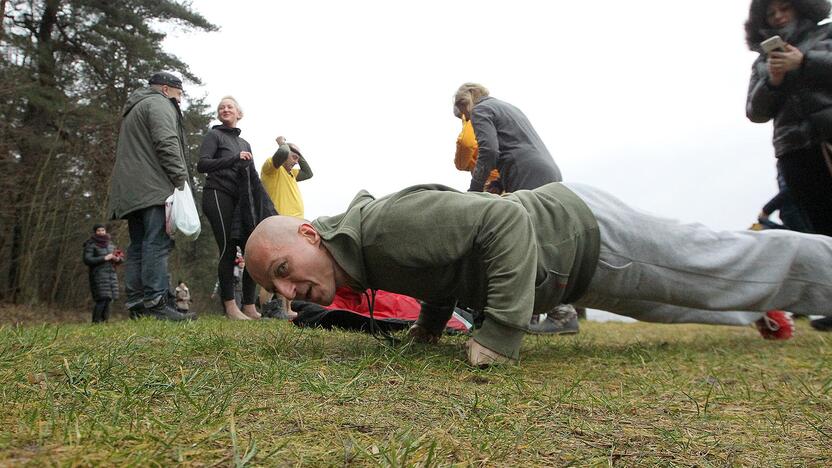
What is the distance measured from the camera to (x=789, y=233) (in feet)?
11.1

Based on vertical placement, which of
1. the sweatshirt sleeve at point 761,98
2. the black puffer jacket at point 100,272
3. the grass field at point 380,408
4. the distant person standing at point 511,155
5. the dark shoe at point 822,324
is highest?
the sweatshirt sleeve at point 761,98

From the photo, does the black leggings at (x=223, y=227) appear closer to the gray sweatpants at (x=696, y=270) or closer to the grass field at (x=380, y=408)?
the grass field at (x=380, y=408)

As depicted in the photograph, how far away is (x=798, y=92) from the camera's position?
392cm

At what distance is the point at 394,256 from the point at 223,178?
378 cm

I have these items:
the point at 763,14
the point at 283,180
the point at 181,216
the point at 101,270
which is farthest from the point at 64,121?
the point at 763,14

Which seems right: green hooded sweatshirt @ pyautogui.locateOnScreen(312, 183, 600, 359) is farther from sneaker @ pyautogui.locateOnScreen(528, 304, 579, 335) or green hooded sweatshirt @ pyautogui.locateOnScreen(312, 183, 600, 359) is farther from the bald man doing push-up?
sneaker @ pyautogui.locateOnScreen(528, 304, 579, 335)

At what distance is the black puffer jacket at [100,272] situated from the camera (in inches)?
341

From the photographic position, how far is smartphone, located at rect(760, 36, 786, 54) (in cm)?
371

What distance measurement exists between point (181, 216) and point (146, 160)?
2.00 feet

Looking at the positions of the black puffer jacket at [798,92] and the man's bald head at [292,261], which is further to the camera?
the black puffer jacket at [798,92]

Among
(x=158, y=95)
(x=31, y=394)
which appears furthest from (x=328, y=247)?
(x=158, y=95)

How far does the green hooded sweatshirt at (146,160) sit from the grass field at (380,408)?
2461mm

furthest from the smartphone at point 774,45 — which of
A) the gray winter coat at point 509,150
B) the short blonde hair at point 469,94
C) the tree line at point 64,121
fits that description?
the tree line at point 64,121

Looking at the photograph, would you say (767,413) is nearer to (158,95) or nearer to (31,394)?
(31,394)
